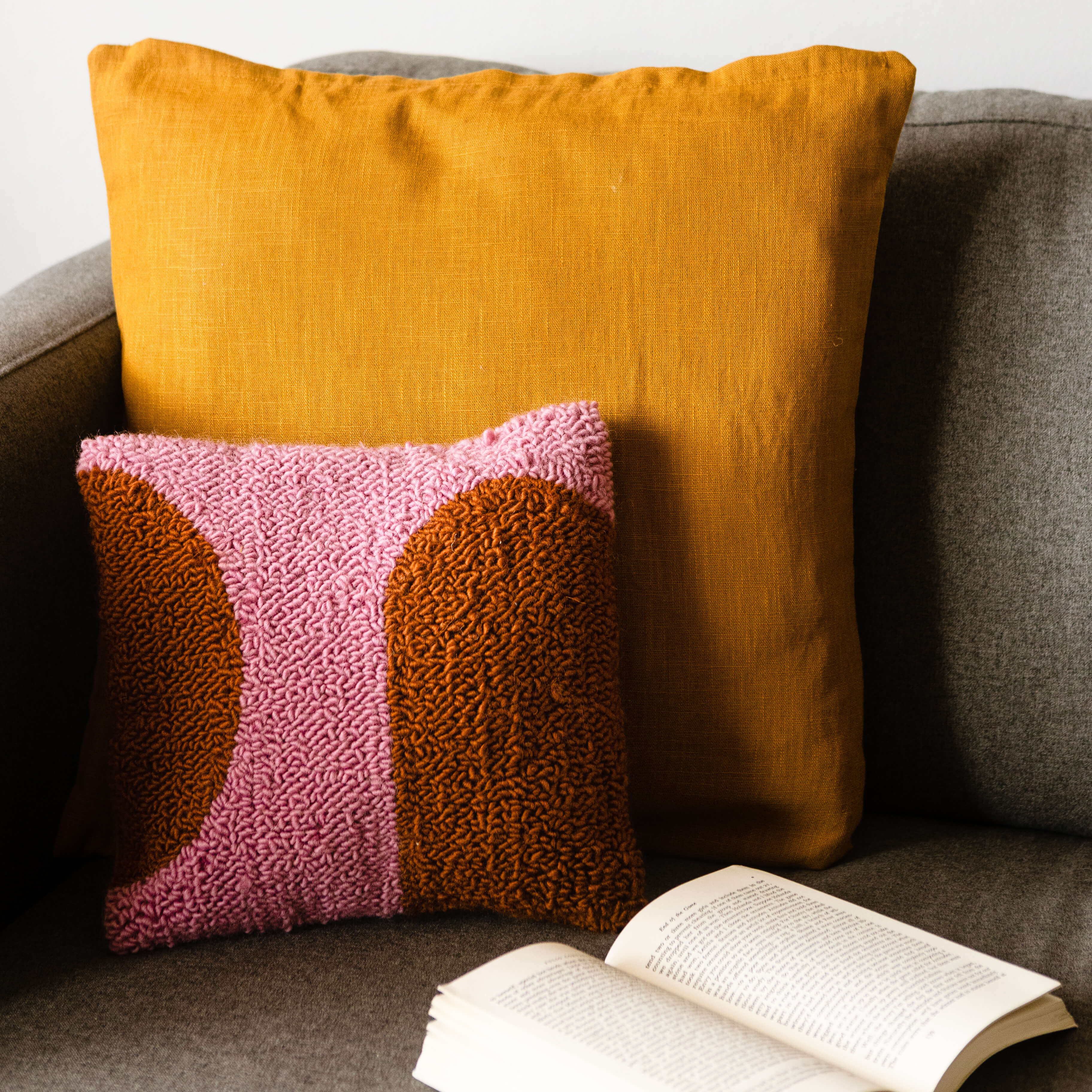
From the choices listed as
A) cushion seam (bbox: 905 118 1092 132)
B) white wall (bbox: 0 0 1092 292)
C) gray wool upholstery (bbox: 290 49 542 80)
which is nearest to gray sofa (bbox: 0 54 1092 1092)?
cushion seam (bbox: 905 118 1092 132)

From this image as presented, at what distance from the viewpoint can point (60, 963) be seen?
2.39 feet

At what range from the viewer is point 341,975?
699 millimetres

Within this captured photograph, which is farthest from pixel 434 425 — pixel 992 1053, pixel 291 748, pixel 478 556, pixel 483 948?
pixel 992 1053

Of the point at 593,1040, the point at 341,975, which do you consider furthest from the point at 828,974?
the point at 341,975

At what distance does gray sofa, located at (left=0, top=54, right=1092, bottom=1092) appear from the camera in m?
0.74

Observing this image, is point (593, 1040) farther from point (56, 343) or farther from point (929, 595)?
point (56, 343)

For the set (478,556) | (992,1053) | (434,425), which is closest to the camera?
(992,1053)

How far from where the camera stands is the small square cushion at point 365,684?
69 centimetres

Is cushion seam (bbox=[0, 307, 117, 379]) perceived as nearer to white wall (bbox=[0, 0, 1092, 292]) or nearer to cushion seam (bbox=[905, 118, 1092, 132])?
white wall (bbox=[0, 0, 1092, 292])

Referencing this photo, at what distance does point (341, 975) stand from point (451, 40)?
3.41 feet

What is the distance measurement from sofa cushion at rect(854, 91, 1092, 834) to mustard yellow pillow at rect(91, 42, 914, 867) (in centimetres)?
8

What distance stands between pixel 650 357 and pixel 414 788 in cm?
36

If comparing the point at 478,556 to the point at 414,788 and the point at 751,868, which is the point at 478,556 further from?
the point at 751,868

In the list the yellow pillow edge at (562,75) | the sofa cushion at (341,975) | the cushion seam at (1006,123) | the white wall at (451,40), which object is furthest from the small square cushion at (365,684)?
the white wall at (451,40)
